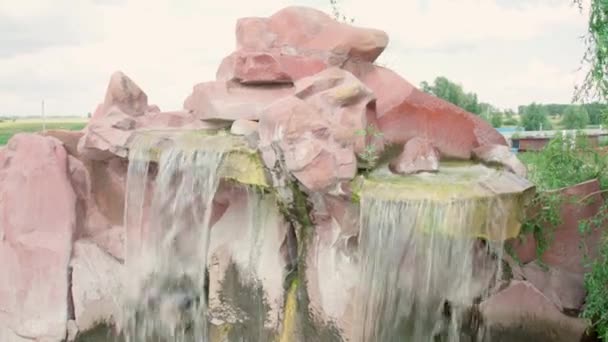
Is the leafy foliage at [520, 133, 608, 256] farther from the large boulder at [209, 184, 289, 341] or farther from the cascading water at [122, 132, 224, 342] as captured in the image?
the cascading water at [122, 132, 224, 342]

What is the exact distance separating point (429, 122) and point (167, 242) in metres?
2.57

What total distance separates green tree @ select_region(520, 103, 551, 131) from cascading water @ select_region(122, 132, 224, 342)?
731 inches

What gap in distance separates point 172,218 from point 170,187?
0.33 m

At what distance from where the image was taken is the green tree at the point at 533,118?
23.7 m

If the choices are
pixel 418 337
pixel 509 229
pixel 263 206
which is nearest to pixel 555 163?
pixel 509 229

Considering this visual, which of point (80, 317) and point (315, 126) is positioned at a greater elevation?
point (315, 126)

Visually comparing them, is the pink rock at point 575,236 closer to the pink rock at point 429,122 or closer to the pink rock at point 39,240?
the pink rock at point 429,122

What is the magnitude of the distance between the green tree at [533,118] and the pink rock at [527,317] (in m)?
17.9

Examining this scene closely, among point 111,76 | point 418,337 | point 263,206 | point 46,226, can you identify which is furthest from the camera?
point 111,76

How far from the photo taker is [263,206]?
634 centimetres

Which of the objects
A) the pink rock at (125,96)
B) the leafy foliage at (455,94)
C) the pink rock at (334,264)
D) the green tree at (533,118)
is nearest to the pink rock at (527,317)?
the pink rock at (334,264)

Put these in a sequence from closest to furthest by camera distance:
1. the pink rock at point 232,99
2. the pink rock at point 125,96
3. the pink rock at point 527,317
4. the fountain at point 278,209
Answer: the fountain at point 278,209 → the pink rock at point 527,317 → the pink rock at point 232,99 → the pink rock at point 125,96

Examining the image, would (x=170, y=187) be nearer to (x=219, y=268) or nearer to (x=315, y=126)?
(x=219, y=268)

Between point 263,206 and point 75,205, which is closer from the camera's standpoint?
point 263,206
